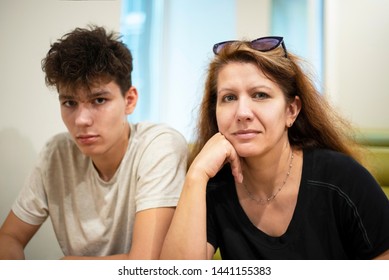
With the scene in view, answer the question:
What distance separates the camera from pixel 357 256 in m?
0.94

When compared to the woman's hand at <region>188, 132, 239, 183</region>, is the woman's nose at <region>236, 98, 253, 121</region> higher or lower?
higher

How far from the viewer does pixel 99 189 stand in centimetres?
117

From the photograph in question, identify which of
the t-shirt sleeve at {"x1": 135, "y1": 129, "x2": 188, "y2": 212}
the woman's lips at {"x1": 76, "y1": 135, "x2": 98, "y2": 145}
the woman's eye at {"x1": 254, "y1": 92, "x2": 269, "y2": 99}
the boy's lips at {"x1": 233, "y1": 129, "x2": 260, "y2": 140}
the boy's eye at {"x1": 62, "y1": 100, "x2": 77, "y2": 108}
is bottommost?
the t-shirt sleeve at {"x1": 135, "y1": 129, "x2": 188, "y2": 212}

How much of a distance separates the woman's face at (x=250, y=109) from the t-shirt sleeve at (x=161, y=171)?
0.67 feet

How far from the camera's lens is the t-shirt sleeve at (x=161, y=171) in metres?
1.02

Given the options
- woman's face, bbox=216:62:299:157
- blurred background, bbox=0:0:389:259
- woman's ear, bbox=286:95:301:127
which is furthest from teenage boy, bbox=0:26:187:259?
woman's ear, bbox=286:95:301:127

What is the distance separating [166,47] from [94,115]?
1.40 ft

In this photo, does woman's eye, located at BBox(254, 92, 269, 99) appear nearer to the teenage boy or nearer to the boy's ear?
the teenage boy

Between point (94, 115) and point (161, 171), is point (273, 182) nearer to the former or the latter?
point (161, 171)

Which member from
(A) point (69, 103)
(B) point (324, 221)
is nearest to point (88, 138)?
(A) point (69, 103)

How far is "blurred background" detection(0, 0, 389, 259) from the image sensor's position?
1.27 meters
